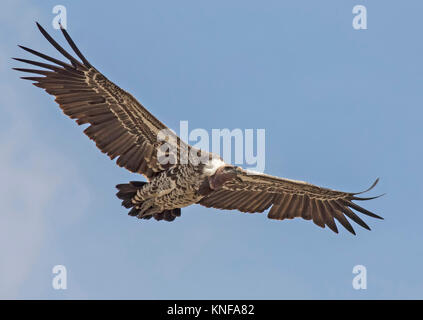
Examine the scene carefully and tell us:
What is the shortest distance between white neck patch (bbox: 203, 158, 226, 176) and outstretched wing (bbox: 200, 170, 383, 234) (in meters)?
1.50

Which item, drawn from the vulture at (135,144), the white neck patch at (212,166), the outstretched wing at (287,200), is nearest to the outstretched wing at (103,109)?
the vulture at (135,144)

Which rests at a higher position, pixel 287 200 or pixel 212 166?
pixel 212 166

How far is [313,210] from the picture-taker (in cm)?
1834

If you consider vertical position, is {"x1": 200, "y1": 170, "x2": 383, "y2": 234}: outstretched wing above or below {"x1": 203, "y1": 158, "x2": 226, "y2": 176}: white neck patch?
below

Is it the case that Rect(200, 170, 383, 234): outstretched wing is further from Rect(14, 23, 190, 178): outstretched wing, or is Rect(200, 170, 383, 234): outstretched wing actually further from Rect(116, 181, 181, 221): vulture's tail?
Rect(14, 23, 190, 178): outstretched wing

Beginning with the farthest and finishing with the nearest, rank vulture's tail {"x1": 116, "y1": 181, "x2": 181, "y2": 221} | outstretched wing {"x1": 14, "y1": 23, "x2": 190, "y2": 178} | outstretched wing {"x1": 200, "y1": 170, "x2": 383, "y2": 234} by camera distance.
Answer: outstretched wing {"x1": 200, "y1": 170, "x2": 383, "y2": 234}
vulture's tail {"x1": 116, "y1": 181, "x2": 181, "y2": 221}
outstretched wing {"x1": 14, "y1": 23, "x2": 190, "y2": 178}

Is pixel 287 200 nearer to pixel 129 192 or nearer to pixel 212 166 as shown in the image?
pixel 212 166

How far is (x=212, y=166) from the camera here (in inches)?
624

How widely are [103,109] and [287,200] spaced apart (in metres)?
5.30

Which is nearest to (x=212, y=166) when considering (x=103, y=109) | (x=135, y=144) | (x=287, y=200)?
(x=135, y=144)

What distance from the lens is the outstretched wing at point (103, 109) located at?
1553 cm

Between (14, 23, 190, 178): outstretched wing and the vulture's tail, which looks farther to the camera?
the vulture's tail

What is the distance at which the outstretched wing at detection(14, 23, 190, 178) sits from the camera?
15531 mm

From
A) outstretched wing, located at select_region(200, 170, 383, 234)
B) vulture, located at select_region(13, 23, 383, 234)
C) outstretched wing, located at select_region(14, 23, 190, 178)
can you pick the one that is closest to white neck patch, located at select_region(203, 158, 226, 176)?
vulture, located at select_region(13, 23, 383, 234)
